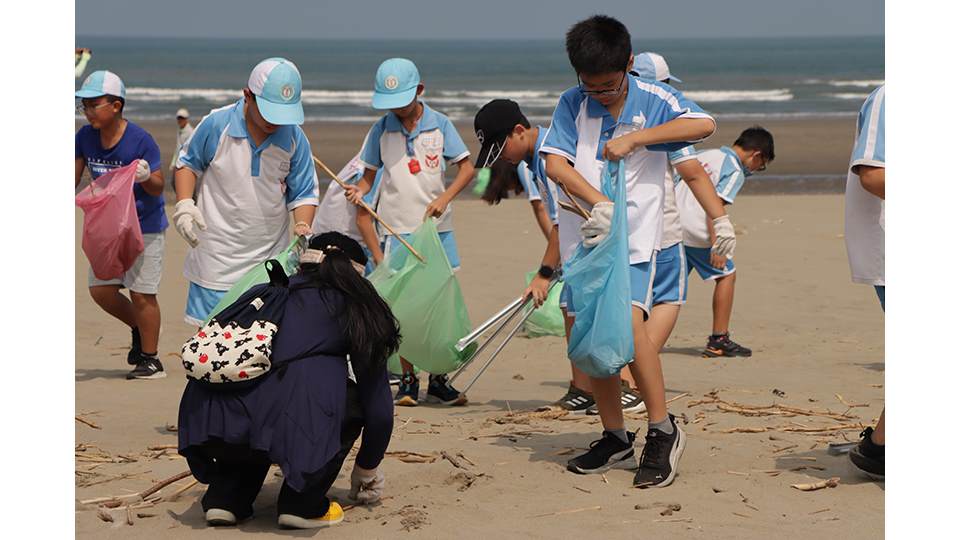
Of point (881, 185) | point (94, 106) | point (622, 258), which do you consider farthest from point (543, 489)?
point (94, 106)

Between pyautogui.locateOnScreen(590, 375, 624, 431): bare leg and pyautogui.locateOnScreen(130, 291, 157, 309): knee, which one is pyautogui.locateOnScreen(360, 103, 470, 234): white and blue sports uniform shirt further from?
pyautogui.locateOnScreen(590, 375, 624, 431): bare leg

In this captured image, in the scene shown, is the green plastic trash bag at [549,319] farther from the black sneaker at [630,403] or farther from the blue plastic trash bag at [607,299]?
the blue plastic trash bag at [607,299]

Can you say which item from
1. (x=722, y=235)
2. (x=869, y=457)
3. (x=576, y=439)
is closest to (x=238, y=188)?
(x=576, y=439)

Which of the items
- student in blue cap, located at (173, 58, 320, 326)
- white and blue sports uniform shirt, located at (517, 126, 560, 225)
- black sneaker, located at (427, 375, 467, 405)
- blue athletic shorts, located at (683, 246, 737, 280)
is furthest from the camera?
blue athletic shorts, located at (683, 246, 737, 280)

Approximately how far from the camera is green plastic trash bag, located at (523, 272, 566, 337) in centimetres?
851

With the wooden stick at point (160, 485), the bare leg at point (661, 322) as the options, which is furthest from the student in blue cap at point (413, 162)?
the wooden stick at point (160, 485)

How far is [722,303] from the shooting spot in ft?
26.3

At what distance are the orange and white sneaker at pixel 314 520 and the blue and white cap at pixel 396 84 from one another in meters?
2.87

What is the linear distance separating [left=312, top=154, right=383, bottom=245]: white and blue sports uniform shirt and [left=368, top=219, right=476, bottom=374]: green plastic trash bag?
0.80 metres

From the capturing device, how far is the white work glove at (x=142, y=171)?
6.84 metres

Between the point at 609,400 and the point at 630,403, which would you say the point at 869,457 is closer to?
the point at 609,400

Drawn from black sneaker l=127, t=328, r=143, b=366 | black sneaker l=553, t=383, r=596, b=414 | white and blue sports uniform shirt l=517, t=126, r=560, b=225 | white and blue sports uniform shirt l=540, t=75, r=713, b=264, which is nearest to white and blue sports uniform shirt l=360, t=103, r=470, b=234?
white and blue sports uniform shirt l=517, t=126, r=560, b=225

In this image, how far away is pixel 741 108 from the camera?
41.2 m

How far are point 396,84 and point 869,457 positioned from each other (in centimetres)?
318
